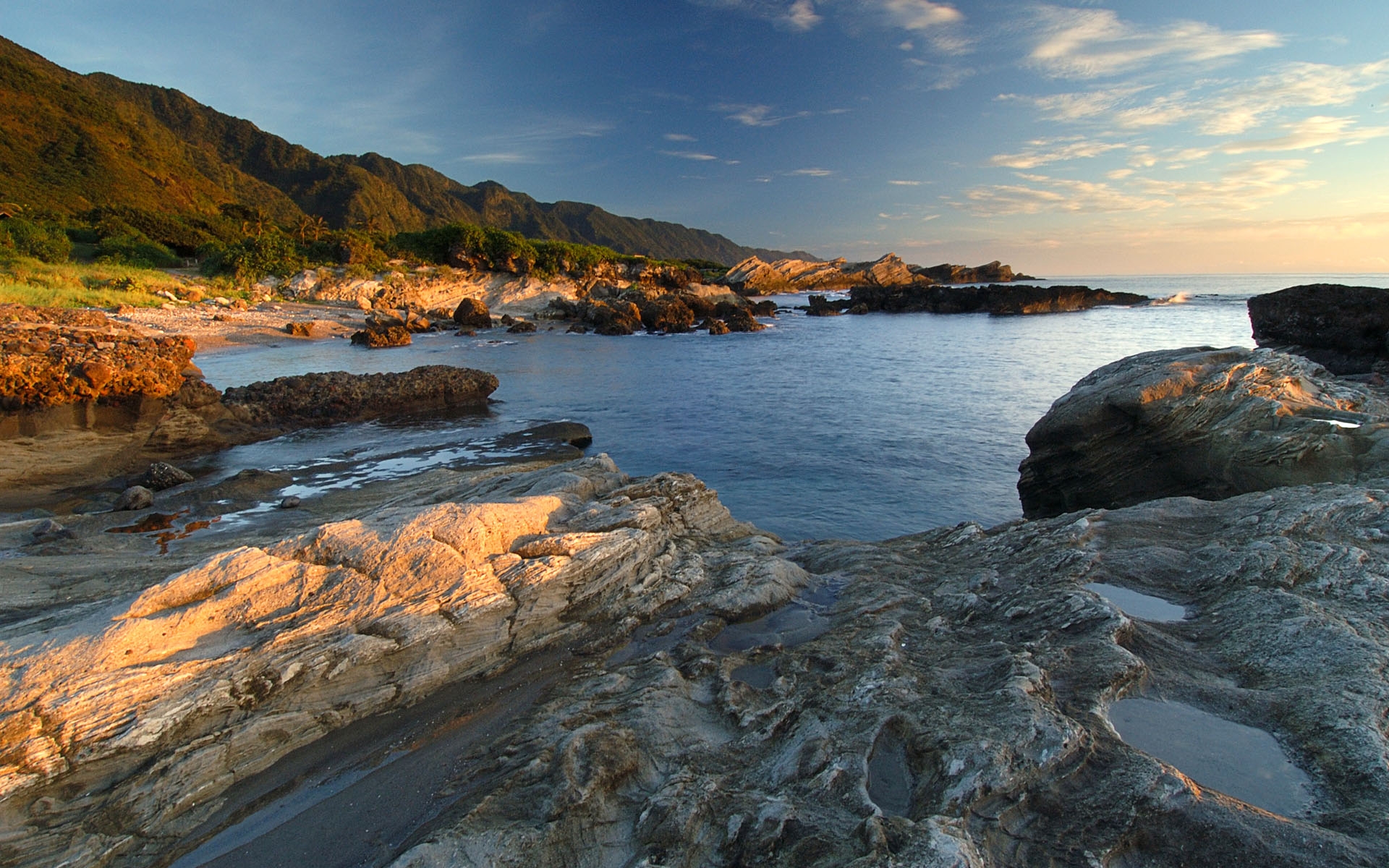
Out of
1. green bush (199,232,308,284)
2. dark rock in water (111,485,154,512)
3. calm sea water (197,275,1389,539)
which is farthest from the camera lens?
green bush (199,232,308,284)

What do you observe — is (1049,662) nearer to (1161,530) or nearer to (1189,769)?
(1189,769)

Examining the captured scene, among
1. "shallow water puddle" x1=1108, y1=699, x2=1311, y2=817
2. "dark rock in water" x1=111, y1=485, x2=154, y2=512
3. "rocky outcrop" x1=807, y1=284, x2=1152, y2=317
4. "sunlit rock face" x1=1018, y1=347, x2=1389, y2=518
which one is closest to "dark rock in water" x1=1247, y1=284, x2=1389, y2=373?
"sunlit rock face" x1=1018, y1=347, x2=1389, y2=518

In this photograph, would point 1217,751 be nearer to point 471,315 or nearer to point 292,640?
point 292,640

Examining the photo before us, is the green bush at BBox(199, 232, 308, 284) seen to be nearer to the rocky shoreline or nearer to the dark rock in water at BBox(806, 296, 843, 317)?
the rocky shoreline

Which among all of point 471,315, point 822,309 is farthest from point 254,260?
point 822,309

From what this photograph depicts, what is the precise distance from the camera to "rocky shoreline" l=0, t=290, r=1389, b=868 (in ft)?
9.84

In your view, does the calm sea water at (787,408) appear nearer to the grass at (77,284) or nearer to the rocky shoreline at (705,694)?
the rocky shoreline at (705,694)

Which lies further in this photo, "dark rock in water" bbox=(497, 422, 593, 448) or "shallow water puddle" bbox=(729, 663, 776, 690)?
"dark rock in water" bbox=(497, 422, 593, 448)

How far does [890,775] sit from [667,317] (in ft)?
147

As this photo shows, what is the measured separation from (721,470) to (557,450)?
353 cm

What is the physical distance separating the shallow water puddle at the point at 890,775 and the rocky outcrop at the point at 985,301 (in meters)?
65.2

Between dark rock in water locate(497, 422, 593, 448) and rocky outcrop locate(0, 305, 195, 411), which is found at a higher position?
rocky outcrop locate(0, 305, 195, 411)

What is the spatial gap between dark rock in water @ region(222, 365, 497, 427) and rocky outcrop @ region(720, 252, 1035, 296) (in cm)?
9081

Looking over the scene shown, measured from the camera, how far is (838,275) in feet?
436
